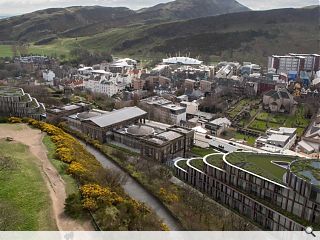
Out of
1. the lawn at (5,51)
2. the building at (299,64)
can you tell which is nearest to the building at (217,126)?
the building at (299,64)

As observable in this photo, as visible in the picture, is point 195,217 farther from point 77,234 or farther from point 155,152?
point 155,152

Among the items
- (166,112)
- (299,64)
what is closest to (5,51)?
(166,112)

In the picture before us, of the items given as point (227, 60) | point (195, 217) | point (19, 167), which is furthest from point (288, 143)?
point (227, 60)

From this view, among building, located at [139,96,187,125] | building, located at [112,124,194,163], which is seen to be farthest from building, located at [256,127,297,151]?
building, located at [139,96,187,125]

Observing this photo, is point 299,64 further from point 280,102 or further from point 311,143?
point 311,143

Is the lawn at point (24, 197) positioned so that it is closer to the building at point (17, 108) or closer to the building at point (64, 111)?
the building at point (64, 111)
